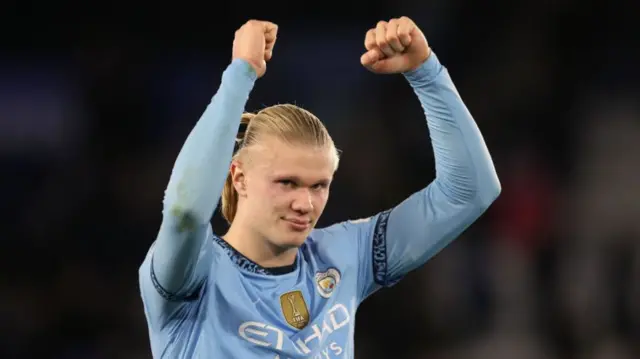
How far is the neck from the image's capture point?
1.43 meters

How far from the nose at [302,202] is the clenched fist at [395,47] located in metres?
0.22

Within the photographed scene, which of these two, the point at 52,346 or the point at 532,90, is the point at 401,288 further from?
the point at 52,346

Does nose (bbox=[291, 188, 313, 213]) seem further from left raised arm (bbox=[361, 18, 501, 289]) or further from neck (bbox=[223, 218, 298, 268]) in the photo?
left raised arm (bbox=[361, 18, 501, 289])

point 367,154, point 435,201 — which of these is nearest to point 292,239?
point 435,201

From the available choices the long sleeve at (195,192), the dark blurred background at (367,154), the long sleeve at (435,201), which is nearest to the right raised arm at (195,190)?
the long sleeve at (195,192)

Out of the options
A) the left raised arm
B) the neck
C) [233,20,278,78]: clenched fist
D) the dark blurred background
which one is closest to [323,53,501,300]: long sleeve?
the left raised arm

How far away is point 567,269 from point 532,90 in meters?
0.61

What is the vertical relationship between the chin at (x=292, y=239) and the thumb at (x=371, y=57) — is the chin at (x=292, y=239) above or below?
below

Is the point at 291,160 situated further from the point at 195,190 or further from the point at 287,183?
the point at 195,190

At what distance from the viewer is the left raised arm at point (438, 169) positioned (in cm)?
142

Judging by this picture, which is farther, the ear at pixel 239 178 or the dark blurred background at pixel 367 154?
the dark blurred background at pixel 367 154

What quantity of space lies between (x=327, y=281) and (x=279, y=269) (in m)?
0.09

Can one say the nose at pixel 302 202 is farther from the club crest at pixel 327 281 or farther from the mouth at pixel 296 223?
the club crest at pixel 327 281

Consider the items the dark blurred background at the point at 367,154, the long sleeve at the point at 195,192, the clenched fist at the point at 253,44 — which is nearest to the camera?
the long sleeve at the point at 195,192
